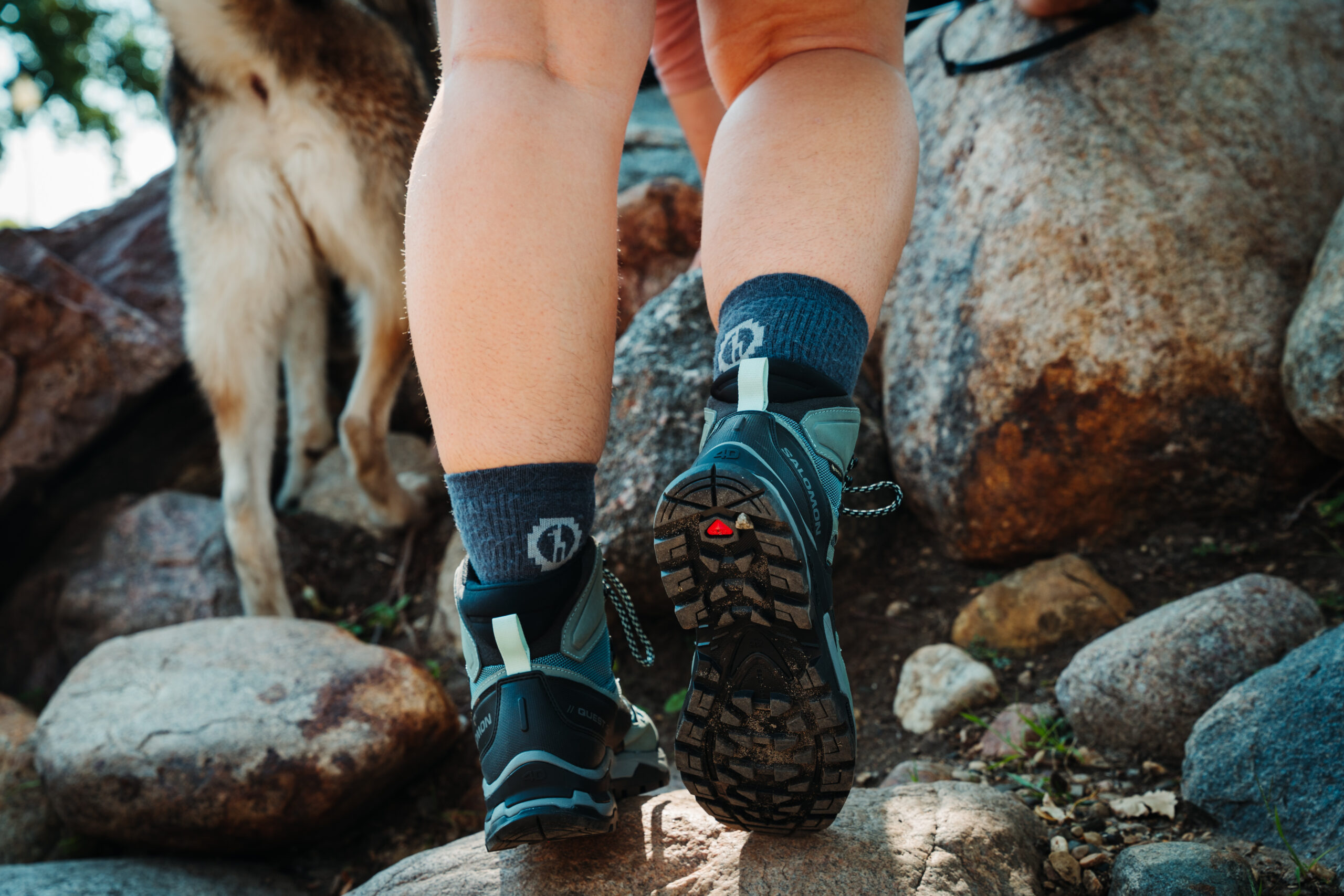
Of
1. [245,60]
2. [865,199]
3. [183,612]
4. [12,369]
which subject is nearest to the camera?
[865,199]

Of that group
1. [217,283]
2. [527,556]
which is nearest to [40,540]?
[217,283]

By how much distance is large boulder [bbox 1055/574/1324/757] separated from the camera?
4.27 ft

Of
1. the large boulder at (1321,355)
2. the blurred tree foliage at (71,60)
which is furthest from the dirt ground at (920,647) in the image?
the blurred tree foliage at (71,60)

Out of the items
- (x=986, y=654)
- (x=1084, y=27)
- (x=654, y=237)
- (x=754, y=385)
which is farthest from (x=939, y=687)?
(x=654, y=237)

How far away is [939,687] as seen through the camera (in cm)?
163

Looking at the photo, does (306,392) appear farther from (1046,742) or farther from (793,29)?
(1046,742)

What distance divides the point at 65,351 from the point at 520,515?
2.93 m

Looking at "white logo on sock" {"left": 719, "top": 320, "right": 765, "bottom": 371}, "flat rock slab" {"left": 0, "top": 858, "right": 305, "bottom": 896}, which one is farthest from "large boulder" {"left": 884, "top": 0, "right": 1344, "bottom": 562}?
"flat rock slab" {"left": 0, "top": 858, "right": 305, "bottom": 896}

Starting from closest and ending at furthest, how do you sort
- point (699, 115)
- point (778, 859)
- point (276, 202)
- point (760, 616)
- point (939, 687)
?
point (760, 616), point (778, 859), point (939, 687), point (699, 115), point (276, 202)

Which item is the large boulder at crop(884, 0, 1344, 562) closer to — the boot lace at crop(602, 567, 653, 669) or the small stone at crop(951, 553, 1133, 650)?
the small stone at crop(951, 553, 1133, 650)

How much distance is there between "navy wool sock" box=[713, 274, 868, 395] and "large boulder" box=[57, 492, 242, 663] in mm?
2369

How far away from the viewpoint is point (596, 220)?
91cm

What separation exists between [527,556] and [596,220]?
1.21ft

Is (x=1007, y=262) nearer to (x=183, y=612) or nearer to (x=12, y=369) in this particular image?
(x=183, y=612)
